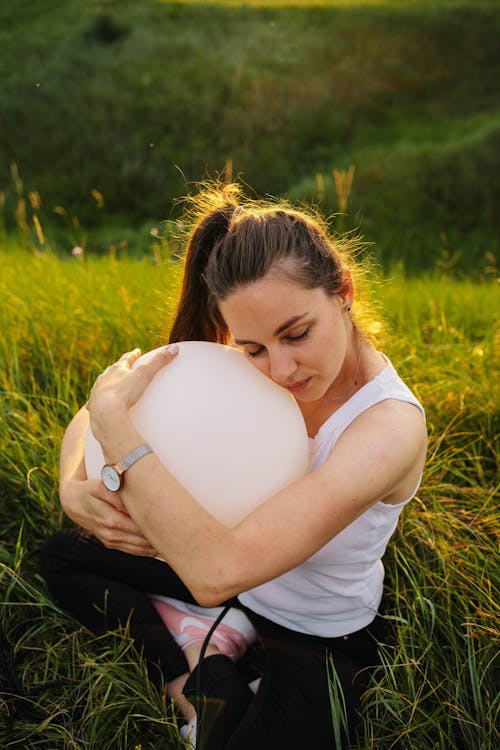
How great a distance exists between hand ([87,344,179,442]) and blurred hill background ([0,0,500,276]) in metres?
6.74

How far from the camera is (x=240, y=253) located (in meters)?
1.88

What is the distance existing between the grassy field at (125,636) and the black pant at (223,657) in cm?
8

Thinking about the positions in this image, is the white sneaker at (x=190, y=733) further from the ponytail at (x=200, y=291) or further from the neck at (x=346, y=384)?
the ponytail at (x=200, y=291)

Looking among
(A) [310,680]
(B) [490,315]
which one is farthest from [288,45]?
(A) [310,680]

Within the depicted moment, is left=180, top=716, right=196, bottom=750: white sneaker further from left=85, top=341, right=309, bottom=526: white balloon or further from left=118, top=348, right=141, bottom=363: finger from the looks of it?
left=118, top=348, right=141, bottom=363: finger

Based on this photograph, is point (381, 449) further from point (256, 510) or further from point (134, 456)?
point (134, 456)

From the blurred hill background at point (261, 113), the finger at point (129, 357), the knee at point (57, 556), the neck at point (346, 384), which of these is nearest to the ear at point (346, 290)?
the neck at point (346, 384)

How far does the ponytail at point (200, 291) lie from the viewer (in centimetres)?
211

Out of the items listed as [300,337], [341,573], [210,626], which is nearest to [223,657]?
[210,626]

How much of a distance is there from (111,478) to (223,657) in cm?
82

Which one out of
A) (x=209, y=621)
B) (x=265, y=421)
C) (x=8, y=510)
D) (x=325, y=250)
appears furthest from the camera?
(x=8, y=510)

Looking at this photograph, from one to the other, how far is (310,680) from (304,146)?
9.81 meters

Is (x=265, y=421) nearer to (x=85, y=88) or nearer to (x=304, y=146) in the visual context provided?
(x=304, y=146)

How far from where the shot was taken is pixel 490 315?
409cm
